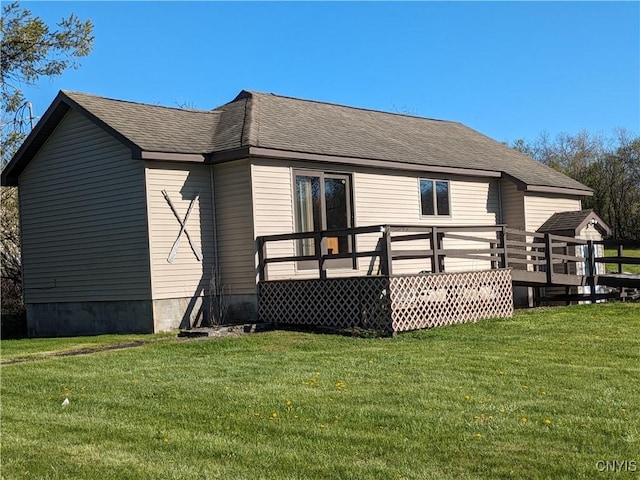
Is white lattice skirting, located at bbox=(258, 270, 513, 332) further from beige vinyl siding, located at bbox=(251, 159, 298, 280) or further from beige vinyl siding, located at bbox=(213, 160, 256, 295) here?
beige vinyl siding, located at bbox=(251, 159, 298, 280)

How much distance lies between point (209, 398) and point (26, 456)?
2155 millimetres

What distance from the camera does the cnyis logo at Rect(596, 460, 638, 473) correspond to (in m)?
4.68

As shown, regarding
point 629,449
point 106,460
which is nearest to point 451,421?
point 629,449

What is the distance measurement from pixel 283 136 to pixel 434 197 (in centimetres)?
495

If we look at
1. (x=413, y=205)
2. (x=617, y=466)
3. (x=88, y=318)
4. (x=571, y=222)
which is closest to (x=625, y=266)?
(x=571, y=222)

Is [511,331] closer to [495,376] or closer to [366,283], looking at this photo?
[366,283]

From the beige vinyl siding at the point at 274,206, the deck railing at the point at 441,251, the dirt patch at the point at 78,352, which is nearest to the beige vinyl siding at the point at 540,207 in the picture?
the deck railing at the point at 441,251

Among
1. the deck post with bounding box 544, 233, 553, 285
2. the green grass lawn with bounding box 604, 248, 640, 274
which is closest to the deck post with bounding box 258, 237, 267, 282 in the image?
the deck post with bounding box 544, 233, 553, 285

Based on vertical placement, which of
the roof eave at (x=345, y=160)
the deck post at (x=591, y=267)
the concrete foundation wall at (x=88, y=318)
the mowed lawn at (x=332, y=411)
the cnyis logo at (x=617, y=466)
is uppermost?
the roof eave at (x=345, y=160)

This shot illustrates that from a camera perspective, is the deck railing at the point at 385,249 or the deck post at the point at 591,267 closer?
the deck railing at the point at 385,249

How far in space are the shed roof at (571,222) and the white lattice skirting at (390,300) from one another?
649cm

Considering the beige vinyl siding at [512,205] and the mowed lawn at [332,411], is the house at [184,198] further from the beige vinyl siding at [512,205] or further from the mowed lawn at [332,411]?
the mowed lawn at [332,411]

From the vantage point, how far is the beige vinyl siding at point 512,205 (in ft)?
68.5

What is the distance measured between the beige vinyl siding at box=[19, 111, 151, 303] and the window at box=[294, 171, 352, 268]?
3374 mm
